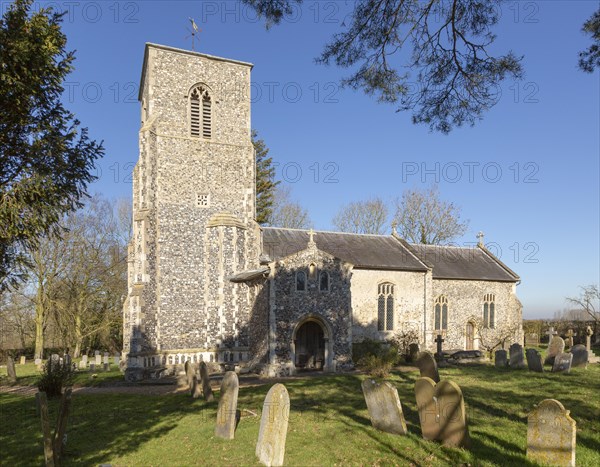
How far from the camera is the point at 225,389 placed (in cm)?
934

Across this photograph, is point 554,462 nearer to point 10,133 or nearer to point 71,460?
point 71,460

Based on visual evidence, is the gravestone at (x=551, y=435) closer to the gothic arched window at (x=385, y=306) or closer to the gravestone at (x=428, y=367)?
the gravestone at (x=428, y=367)

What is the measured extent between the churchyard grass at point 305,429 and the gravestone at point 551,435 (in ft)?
0.88

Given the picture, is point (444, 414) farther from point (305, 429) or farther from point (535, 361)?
point (535, 361)

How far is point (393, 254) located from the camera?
26562mm

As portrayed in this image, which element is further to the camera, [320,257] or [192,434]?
[320,257]

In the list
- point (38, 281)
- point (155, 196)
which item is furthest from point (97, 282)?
point (155, 196)

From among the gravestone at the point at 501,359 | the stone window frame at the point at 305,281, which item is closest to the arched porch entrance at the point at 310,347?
the stone window frame at the point at 305,281

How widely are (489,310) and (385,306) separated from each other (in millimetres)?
7584

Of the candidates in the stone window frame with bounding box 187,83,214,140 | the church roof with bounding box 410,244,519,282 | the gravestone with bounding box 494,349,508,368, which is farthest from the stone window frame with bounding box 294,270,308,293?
the church roof with bounding box 410,244,519,282

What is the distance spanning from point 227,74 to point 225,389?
16.5 m

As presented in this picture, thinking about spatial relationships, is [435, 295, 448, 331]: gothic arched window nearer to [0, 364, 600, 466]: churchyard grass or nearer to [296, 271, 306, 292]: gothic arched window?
[296, 271, 306, 292]: gothic arched window

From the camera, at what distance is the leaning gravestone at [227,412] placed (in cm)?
862

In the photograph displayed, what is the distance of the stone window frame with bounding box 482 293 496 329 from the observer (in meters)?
28.2
